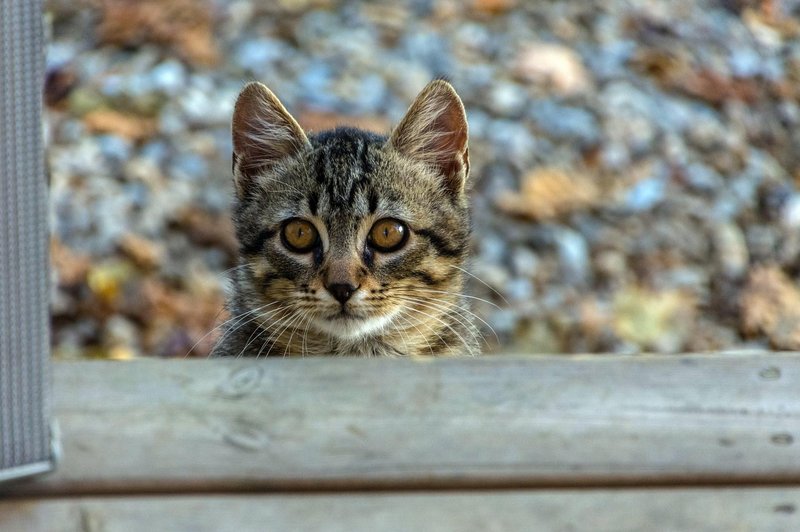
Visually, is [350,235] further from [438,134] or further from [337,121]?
[337,121]

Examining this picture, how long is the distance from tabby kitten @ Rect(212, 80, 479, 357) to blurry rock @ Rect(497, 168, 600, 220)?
268 centimetres

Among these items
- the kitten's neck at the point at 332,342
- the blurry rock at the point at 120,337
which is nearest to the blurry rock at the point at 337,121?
the blurry rock at the point at 120,337

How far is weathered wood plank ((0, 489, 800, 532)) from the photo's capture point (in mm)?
2281

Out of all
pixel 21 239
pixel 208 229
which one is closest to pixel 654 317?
pixel 208 229

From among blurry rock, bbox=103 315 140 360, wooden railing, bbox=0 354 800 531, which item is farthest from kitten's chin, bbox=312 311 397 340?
blurry rock, bbox=103 315 140 360

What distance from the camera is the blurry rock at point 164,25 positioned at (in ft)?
24.4

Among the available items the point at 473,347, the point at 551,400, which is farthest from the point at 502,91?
the point at 551,400

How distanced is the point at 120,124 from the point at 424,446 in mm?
4922

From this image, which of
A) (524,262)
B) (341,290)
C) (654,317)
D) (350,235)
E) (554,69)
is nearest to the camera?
(341,290)

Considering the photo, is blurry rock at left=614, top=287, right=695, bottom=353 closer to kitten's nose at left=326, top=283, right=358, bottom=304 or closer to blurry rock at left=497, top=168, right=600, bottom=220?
blurry rock at left=497, top=168, right=600, bottom=220

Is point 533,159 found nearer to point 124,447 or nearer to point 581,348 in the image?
point 581,348

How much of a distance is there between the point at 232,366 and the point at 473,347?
5.12 ft

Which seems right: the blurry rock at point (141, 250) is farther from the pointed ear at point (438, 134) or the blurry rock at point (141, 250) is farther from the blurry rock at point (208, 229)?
the pointed ear at point (438, 134)

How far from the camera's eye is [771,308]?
620 cm
